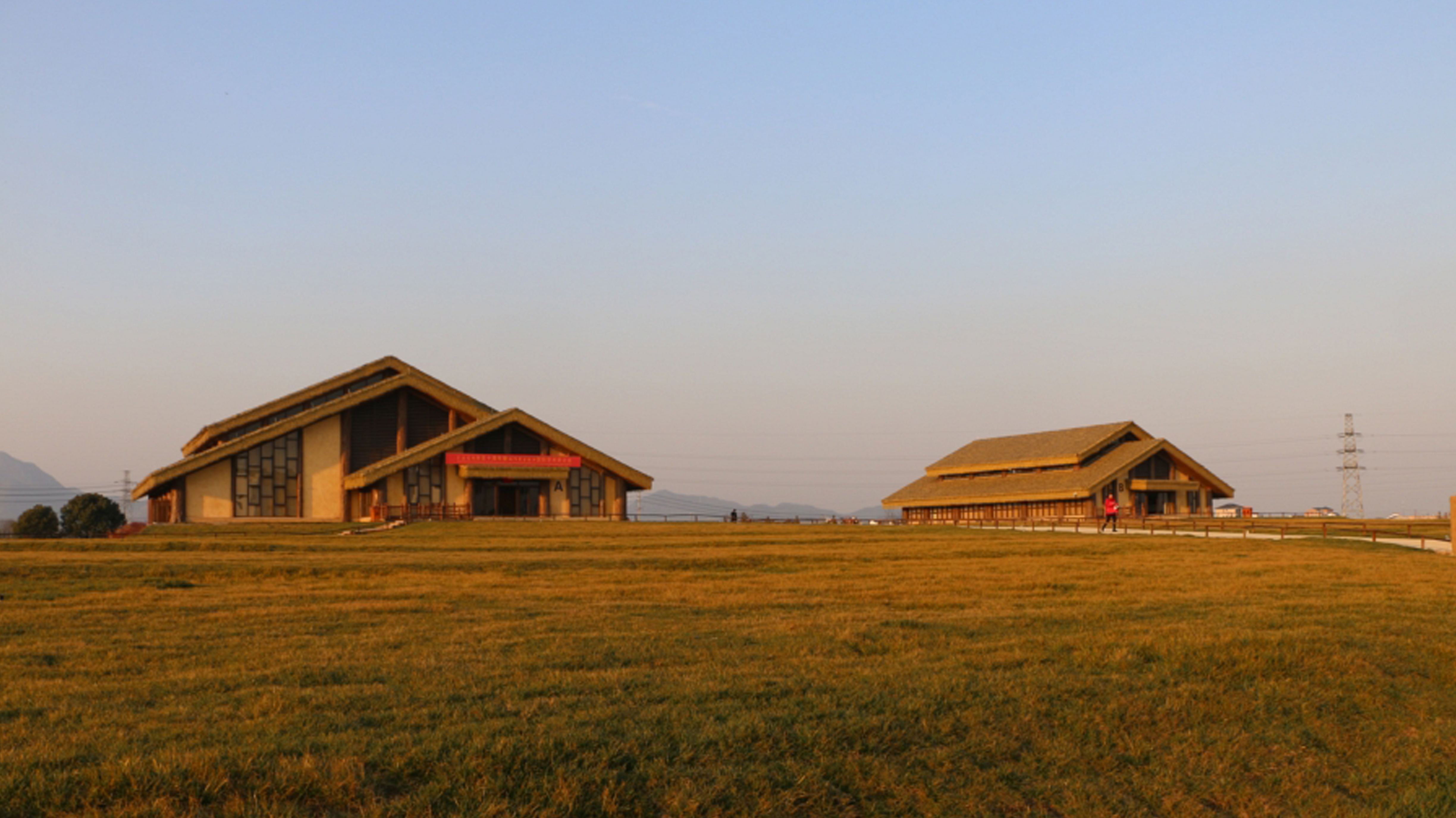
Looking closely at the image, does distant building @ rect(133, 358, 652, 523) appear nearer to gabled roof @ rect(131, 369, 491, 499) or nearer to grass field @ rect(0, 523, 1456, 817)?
gabled roof @ rect(131, 369, 491, 499)

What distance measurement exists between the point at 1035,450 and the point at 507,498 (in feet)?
121

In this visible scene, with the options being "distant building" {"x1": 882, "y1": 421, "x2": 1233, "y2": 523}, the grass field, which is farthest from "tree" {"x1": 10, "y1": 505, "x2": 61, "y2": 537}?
"distant building" {"x1": 882, "y1": 421, "x2": 1233, "y2": 523}

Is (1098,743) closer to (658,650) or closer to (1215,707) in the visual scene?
(1215,707)

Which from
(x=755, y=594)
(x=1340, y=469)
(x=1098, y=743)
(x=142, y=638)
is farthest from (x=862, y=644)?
(x=1340, y=469)

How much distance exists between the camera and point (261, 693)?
988 centimetres

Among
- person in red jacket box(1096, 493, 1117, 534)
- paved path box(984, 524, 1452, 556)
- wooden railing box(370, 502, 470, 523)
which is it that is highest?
wooden railing box(370, 502, 470, 523)

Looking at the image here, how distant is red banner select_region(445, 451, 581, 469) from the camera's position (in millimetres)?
57250

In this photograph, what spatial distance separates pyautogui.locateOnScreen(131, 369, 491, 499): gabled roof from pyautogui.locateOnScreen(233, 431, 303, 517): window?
670 millimetres

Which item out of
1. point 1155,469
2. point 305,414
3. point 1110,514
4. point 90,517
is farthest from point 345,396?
point 1155,469

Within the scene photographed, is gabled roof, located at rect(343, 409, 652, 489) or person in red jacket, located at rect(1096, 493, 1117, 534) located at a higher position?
gabled roof, located at rect(343, 409, 652, 489)

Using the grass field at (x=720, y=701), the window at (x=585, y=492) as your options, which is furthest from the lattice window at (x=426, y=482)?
the grass field at (x=720, y=701)

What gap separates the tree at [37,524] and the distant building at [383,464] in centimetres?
509

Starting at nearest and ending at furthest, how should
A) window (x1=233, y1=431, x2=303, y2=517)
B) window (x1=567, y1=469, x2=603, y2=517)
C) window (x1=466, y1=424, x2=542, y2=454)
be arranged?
window (x1=233, y1=431, x2=303, y2=517)
window (x1=466, y1=424, x2=542, y2=454)
window (x1=567, y1=469, x2=603, y2=517)

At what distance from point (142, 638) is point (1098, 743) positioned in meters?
11.5
